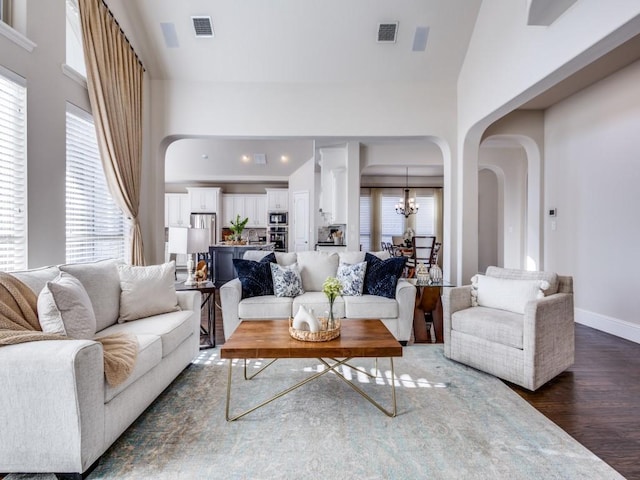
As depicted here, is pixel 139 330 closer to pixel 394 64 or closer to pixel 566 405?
pixel 566 405

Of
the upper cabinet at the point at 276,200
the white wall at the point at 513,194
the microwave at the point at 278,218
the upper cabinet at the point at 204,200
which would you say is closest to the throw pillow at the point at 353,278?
the white wall at the point at 513,194

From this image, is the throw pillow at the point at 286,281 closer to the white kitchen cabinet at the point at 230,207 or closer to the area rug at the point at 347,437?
the area rug at the point at 347,437

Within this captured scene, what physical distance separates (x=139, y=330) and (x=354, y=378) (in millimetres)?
1631

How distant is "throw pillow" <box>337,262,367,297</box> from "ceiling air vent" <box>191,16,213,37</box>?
10.3 feet

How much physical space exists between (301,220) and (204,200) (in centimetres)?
301

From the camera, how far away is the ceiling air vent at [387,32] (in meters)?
3.96

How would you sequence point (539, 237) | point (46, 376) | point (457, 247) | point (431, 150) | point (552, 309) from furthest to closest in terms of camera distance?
point (431, 150)
point (539, 237)
point (457, 247)
point (552, 309)
point (46, 376)

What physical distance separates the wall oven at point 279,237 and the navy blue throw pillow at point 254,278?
20.8 ft

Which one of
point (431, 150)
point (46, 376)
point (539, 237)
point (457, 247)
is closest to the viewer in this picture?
point (46, 376)

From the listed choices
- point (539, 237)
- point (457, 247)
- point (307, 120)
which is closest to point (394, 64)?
point (307, 120)

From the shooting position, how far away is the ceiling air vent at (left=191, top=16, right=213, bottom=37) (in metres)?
3.92

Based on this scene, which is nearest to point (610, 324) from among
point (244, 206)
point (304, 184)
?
point (304, 184)

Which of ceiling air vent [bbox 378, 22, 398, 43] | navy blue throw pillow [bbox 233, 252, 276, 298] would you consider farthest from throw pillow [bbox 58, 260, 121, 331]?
ceiling air vent [bbox 378, 22, 398, 43]

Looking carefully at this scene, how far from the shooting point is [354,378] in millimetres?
2738
